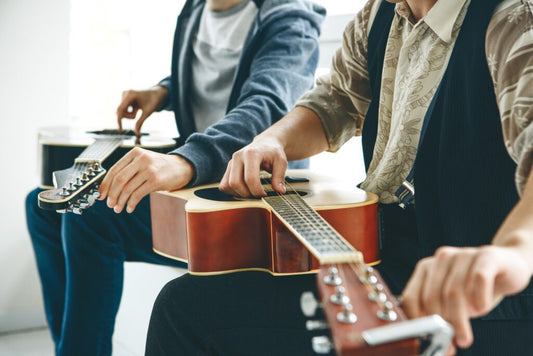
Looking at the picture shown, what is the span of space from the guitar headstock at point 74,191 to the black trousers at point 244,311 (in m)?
0.22

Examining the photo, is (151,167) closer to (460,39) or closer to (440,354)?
(460,39)

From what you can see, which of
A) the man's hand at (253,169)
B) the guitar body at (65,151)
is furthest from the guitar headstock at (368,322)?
the guitar body at (65,151)

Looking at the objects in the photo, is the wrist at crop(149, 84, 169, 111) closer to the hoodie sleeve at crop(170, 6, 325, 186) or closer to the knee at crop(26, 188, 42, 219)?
the hoodie sleeve at crop(170, 6, 325, 186)

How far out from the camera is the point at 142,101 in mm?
1673

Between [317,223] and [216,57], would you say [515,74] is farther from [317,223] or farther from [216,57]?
[216,57]

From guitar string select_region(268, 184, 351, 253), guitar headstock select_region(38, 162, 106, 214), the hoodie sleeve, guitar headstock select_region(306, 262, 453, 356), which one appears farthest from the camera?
the hoodie sleeve

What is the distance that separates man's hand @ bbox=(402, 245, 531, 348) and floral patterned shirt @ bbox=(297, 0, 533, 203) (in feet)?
0.54

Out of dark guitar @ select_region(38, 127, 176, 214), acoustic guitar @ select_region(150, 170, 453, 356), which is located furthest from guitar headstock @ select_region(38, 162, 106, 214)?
acoustic guitar @ select_region(150, 170, 453, 356)

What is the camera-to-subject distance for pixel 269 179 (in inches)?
45.8

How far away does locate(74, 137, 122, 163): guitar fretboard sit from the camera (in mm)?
1272

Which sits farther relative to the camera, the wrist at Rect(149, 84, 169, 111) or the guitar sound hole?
the wrist at Rect(149, 84, 169, 111)

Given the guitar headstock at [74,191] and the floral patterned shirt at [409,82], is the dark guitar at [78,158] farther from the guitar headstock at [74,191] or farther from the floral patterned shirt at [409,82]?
the floral patterned shirt at [409,82]

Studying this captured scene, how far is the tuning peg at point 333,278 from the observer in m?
0.55

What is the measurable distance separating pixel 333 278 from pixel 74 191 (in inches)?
24.9
